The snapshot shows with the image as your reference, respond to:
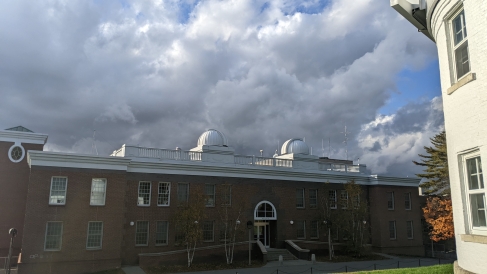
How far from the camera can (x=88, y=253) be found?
26391 millimetres

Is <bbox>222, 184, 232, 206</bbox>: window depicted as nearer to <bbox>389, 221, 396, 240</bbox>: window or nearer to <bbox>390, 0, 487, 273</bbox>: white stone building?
<bbox>389, 221, 396, 240</bbox>: window

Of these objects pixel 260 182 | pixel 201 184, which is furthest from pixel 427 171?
pixel 201 184

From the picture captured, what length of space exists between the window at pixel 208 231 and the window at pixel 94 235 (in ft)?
26.5

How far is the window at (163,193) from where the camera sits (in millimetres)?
30312

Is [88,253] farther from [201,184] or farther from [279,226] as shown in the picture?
[279,226]

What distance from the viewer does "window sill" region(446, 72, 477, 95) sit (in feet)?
28.5

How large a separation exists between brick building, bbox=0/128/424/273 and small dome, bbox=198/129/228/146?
0.33 feet

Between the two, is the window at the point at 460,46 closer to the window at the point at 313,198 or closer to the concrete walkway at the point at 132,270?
the concrete walkway at the point at 132,270

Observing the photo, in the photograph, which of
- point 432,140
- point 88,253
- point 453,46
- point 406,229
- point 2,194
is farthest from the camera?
point 432,140

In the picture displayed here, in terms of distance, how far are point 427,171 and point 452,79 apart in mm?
43914

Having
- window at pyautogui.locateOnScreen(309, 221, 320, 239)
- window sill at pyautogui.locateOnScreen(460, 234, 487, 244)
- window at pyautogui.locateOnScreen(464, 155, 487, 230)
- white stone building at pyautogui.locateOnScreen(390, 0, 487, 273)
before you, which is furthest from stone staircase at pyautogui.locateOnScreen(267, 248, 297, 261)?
window at pyautogui.locateOnScreen(464, 155, 487, 230)

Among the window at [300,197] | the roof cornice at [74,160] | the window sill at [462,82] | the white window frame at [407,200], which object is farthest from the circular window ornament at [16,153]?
the white window frame at [407,200]

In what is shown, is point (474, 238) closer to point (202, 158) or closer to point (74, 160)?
point (74, 160)

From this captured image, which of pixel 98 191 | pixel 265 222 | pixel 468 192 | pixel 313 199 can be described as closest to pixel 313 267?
pixel 265 222
